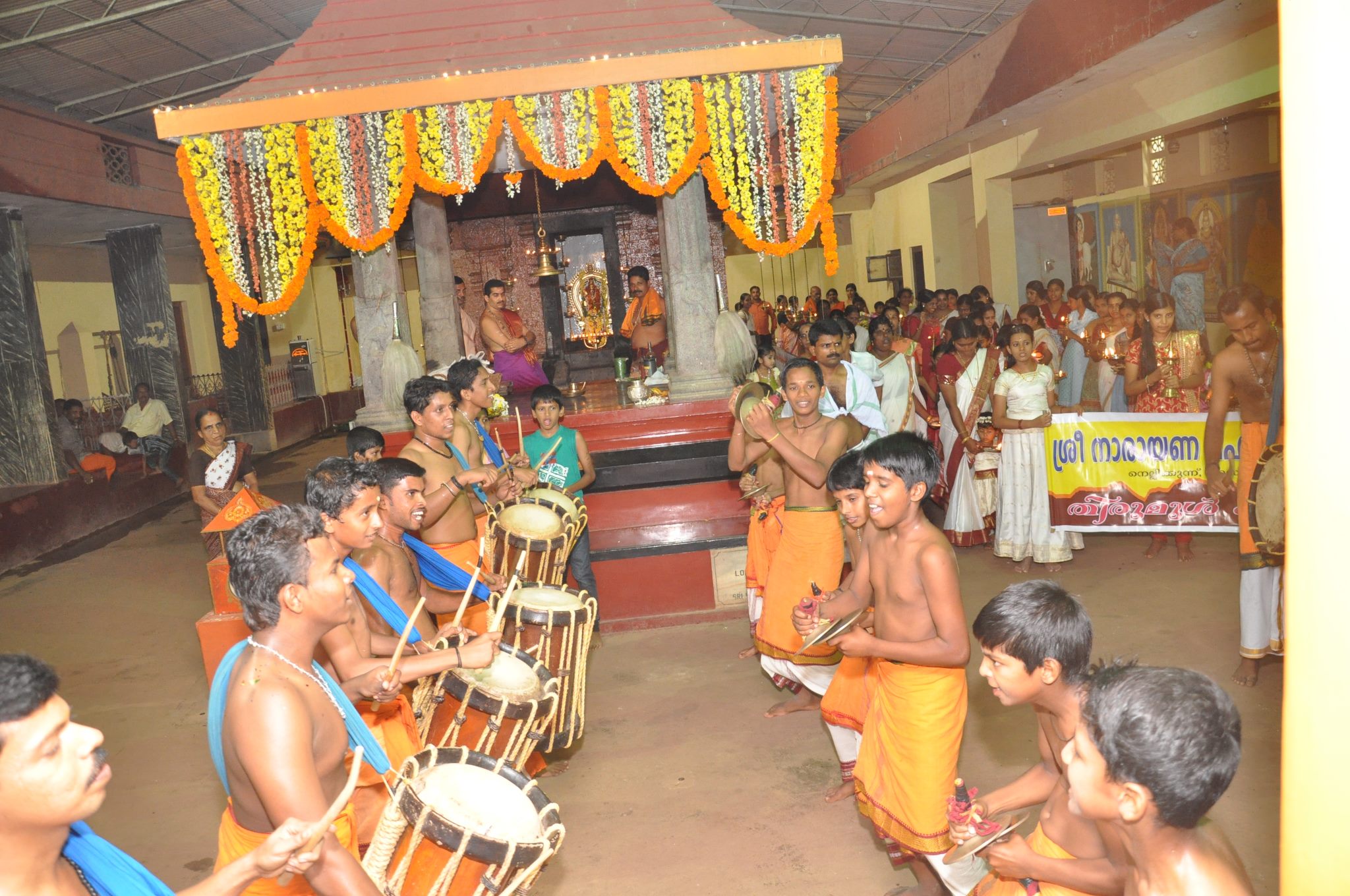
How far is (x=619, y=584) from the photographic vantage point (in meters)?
6.46

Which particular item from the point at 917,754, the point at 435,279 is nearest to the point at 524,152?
the point at 435,279

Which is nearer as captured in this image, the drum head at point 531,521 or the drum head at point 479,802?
the drum head at point 479,802

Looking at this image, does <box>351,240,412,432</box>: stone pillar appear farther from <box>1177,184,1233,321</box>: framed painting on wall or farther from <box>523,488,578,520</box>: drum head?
<box>1177,184,1233,321</box>: framed painting on wall

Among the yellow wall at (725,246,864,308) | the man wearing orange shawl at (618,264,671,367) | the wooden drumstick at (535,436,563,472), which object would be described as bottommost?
the wooden drumstick at (535,436,563,472)

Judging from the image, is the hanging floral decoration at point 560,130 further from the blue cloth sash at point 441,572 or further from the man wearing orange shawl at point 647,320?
the blue cloth sash at point 441,572

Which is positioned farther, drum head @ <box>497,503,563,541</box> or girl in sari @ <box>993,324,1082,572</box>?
girl in sari @ <box>993,324,1082,572</box>

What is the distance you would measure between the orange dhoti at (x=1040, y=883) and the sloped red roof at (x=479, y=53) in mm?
5725

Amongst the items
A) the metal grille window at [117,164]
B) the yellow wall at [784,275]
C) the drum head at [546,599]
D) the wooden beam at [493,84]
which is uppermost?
the metal grille window at [117,164]

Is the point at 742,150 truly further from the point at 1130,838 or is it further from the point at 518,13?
the point at 1130,838

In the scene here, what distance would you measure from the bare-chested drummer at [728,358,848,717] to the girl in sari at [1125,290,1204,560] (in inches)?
113

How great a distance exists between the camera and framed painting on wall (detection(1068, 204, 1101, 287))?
13.0 m

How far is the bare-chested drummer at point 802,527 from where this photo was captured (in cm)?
454

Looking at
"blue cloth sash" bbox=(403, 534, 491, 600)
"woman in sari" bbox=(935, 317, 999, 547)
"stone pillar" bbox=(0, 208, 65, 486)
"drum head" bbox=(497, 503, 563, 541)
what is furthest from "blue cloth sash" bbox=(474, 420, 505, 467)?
"stone pillar" bbox=(0, 208, 65, 486)

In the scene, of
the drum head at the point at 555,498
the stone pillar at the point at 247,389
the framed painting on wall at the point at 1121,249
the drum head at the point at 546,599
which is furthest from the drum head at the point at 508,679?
the stone pillar at the point at 247,389
